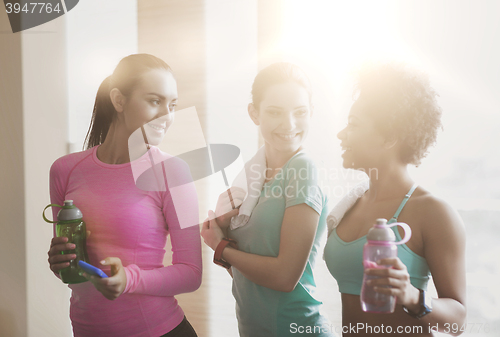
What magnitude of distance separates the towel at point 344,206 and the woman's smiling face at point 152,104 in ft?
1.70

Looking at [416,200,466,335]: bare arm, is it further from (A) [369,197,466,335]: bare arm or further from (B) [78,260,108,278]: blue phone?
(B) [78,260,108,278]: blue phone

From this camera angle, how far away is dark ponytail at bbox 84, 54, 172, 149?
3.20 ft

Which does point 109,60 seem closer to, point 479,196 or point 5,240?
point 5,240

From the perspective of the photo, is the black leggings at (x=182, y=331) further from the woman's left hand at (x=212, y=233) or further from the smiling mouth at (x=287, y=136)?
the smiling mouth at (x=287, y=136)

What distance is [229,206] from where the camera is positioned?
0.99 metres

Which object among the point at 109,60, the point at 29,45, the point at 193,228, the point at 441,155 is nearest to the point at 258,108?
the point at 193,228

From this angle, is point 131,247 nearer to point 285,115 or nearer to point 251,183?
point 251,183

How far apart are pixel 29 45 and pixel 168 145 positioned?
0.67 meters

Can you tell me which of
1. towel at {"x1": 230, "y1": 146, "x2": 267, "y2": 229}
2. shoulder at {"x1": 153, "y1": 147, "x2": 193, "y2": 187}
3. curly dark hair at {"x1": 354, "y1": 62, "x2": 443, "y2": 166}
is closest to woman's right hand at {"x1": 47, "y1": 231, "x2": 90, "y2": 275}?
shoulder at {"x1": 153, "y1": 147, "x2": 193, "y2": 187}

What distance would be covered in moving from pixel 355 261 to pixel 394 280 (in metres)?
0.17

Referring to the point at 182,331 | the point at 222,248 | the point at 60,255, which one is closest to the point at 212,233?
the point at 222,248

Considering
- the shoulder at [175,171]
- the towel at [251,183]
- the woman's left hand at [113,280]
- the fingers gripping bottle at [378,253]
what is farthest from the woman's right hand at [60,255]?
the fingers gripping bottle at [378,253]

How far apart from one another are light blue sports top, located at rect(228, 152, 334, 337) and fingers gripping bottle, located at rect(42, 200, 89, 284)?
406 millimetres

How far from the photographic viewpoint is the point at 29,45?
1.34 m
